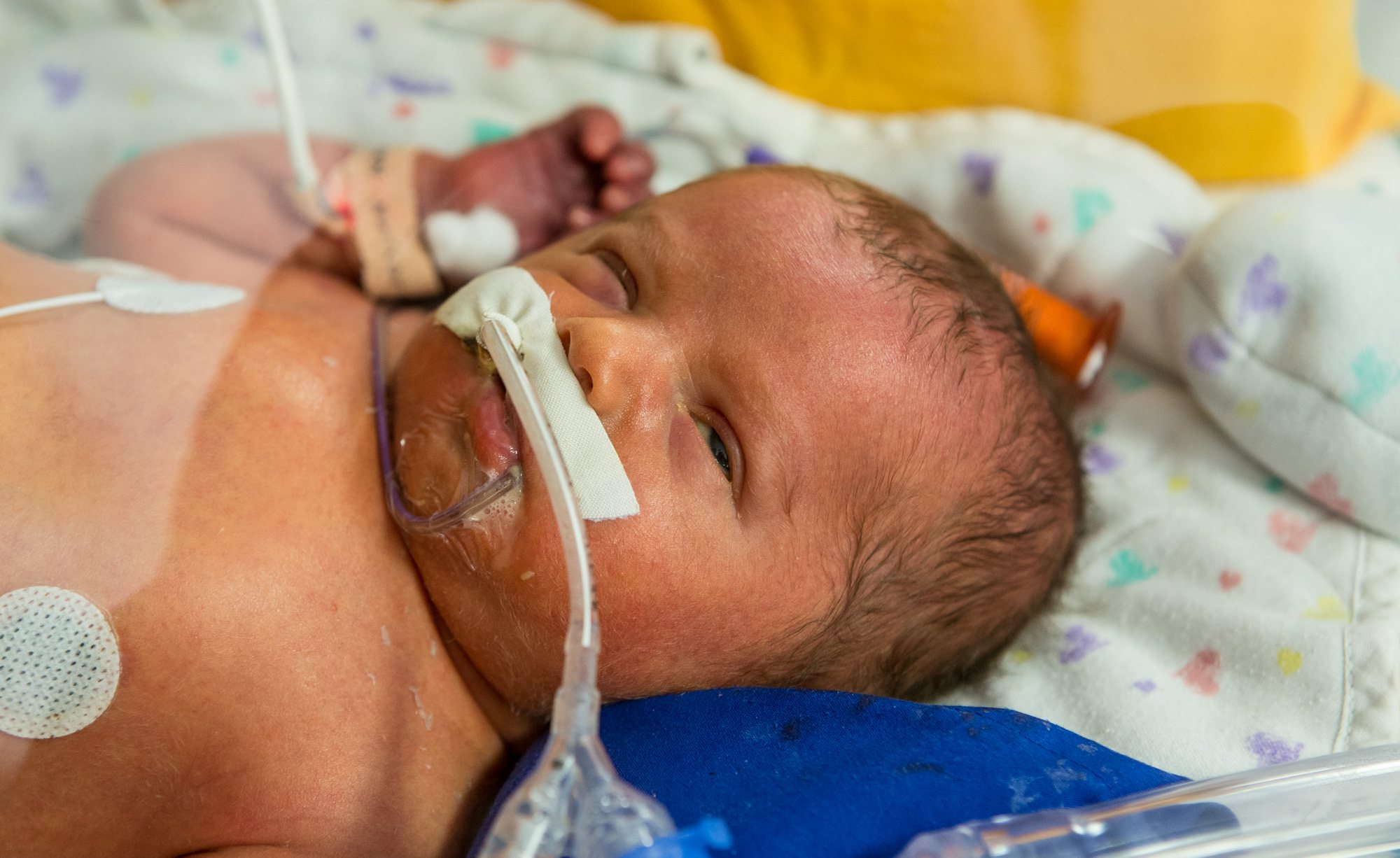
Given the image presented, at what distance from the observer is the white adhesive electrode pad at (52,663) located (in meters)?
0.86

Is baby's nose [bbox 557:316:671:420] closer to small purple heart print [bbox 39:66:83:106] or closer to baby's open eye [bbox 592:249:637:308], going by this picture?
baby's open eye [bbox 592:249:637:308]

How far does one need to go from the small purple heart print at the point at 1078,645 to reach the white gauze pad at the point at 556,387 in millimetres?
642

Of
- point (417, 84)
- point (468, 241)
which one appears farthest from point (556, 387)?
point (417, 84)

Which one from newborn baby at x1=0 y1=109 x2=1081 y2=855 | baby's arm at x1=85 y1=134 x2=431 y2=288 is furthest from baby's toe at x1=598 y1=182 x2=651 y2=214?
newborn baby at x1=0 y1=109 x2=1081 y2=855

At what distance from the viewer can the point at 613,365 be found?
970 mm

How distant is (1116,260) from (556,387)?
98 cm

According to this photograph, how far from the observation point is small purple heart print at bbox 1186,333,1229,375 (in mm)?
1386

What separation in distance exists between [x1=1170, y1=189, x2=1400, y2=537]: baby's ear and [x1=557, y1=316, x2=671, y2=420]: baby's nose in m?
0.82

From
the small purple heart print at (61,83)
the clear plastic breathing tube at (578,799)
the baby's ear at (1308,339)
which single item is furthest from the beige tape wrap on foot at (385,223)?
the baby's ear at (1308,339)

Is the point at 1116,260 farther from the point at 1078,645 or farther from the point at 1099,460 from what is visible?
the point at 1078,645

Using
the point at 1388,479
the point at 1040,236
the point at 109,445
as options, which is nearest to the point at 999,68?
the point at 1040,236

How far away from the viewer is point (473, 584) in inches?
41.3

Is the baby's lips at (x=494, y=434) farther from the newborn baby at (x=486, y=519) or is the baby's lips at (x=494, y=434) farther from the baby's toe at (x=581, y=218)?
the baby's toe at (x=581, y=218)

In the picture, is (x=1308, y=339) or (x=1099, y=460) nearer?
(x=1308, y=339)
